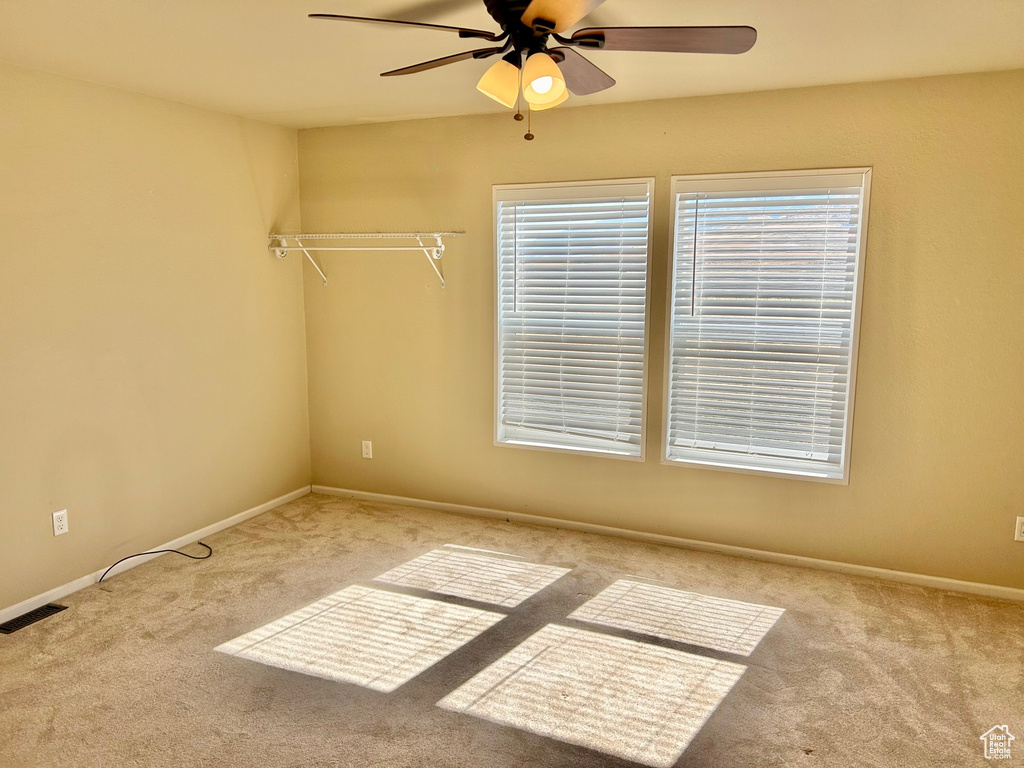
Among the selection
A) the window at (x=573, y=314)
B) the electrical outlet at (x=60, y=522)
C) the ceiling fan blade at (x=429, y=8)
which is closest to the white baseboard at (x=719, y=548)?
the window at (x=573, y=314)

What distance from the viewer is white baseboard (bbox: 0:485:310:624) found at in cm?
306

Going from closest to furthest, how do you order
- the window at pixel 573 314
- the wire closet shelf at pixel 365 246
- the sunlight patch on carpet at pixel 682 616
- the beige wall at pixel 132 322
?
the sunlight patch on carpet at pixel 682 616
the beige wall at pixel 132 322
the window at pixel 573 314
the wire closet shelf at pixel 365 246

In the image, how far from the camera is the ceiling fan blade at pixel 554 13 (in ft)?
6.03

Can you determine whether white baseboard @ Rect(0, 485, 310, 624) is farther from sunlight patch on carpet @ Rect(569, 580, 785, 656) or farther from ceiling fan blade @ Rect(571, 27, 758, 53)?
ceiling fan blade @ Rect(571, 27, 758, 53)

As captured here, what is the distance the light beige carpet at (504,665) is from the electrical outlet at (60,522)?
1.03 ft

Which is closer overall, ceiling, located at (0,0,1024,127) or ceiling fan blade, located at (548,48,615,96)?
ceiling fan blade, located at (548,48,615,96)

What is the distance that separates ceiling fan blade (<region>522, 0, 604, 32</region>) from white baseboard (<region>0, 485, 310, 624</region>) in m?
3.13

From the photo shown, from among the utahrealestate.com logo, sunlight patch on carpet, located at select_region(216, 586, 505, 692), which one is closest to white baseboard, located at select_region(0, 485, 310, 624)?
sunlight patch on carpet, located at select_region(216, 586, 505, 692)

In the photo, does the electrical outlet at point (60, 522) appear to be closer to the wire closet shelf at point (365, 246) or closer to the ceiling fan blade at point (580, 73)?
the wire closet shelf at point (365, 246)

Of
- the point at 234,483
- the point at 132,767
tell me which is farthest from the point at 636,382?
the point at 132,767

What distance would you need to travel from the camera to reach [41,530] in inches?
123

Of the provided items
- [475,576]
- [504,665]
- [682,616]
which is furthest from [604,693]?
[475,576]

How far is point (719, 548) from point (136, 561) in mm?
3034

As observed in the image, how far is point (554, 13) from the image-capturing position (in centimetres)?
190
